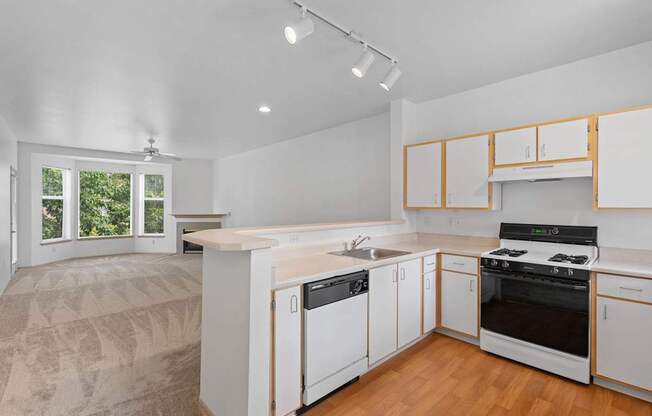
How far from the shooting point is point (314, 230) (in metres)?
2.78

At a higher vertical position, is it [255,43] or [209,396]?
[255,43]

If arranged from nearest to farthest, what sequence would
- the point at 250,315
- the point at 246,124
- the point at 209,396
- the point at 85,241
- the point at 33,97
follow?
the point at 250,315, the point at 209,396, the point at 33,97, the point at 246,124, the point at 85,241

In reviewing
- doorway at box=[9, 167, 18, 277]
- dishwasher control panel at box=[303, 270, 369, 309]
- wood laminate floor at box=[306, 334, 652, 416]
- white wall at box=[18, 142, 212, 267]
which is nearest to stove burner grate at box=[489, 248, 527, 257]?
wood laminate floor at box=[306, 334, 652, 416]

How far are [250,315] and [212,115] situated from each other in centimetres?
381

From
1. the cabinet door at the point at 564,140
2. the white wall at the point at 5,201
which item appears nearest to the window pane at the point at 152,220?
the white wall at the point at 5,201

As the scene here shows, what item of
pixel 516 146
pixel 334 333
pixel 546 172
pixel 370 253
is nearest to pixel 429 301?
pixel 370 253

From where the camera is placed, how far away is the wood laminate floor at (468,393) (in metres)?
2.00

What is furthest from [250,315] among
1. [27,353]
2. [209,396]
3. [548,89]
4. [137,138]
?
[137,138]

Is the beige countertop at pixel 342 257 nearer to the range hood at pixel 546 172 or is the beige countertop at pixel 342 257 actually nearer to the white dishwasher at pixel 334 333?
the white dishwasher at pixel 334 333

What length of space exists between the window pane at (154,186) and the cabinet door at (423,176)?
24.5ft

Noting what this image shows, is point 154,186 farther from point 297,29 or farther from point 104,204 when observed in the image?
point 297,29

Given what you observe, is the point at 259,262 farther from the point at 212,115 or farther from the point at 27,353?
the point at 212,115

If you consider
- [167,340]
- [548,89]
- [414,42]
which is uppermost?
[414,42]

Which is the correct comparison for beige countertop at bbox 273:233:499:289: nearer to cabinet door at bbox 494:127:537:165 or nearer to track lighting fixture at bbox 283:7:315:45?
cabinet door at bbox 494:127:537:165
